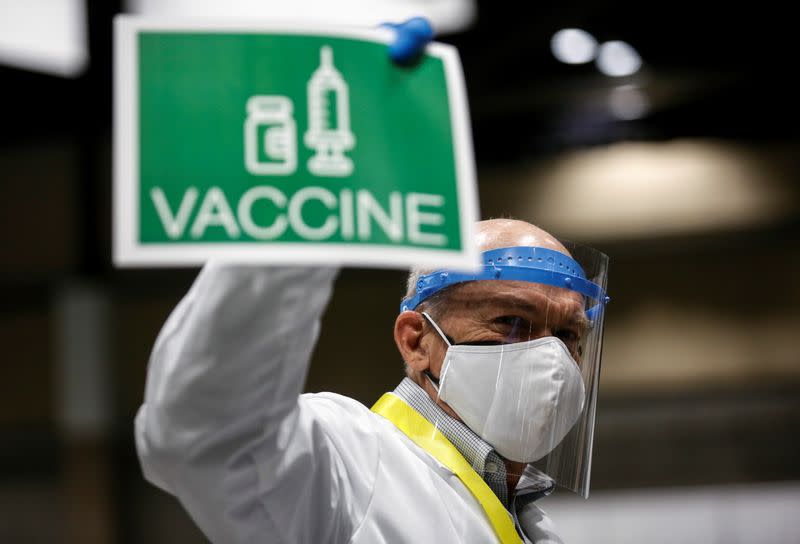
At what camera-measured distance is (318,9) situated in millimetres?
4961

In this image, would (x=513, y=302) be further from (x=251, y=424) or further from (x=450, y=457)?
(x=251, y=424)

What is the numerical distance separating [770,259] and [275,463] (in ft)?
20.6

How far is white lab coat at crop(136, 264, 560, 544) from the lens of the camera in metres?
1.07

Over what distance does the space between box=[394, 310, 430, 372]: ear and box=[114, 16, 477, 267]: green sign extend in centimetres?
80

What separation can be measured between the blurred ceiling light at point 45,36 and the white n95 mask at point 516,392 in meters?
4.57

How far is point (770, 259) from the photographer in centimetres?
687

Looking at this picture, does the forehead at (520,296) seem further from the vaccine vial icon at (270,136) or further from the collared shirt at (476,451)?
the vaccine vial icon at (270,136)

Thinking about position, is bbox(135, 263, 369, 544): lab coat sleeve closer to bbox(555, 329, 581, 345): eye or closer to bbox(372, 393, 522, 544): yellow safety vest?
bbox(372, 393, 522, 544): yellow safety vest

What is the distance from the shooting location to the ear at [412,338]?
185cm

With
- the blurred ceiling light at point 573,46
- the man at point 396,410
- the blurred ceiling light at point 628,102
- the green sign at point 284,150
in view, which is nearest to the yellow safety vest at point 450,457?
the man at point 396,410

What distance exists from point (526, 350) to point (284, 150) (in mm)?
834

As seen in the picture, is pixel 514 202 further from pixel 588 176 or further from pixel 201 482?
pixel 201 482

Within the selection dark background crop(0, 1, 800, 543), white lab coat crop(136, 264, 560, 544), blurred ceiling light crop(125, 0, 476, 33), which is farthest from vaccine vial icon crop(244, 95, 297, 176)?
dark background crop(0, 1, 800, 543)

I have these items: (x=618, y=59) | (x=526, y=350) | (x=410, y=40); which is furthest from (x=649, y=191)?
(x=410, y=40)
